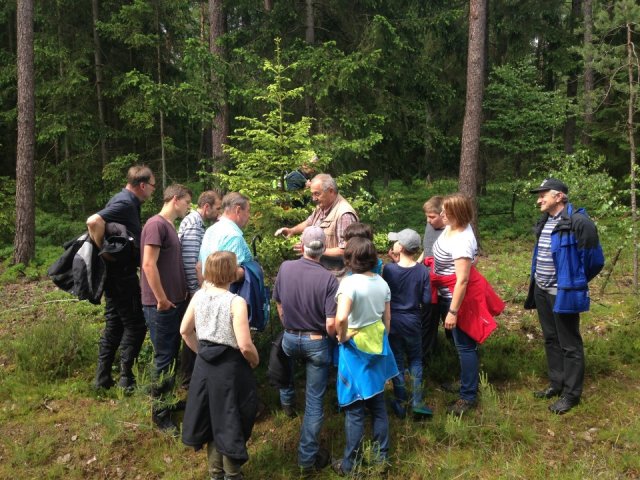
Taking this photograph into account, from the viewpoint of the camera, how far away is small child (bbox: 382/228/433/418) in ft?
14.6

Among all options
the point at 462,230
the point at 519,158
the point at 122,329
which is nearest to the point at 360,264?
the point at 462,230

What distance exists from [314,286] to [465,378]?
199 centimetres

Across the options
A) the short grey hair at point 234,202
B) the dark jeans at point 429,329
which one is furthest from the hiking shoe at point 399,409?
the short grey hair at point 234,202

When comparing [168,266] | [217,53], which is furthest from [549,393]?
[217,53]

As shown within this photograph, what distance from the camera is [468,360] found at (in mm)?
4574

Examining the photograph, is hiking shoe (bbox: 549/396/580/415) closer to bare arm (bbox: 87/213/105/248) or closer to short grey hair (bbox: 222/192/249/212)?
short grey hair (bbox: 222/192/249/212)

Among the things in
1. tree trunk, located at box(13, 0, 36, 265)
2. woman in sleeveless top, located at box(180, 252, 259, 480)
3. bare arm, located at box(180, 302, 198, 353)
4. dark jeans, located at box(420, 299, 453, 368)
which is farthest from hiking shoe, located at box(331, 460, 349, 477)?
tree trunk, located at box(13, 0, 36, 265)

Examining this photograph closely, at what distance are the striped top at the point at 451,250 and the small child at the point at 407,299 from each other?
297mm

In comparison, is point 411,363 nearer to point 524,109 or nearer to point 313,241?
point 313,241

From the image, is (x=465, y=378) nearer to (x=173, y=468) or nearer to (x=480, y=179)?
(x=173, y=468)

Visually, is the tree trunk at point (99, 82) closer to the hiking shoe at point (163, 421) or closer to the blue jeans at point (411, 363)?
the hiking shoe at point (163, 421)

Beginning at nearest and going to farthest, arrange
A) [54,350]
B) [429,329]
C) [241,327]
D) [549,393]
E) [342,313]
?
[241,327]
[342,313]
[549,393]
[429,329]
[54,350]

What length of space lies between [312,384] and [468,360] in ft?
5.49

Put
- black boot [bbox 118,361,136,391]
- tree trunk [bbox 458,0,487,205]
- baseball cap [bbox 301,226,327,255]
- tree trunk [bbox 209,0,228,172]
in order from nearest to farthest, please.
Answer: baseball cap [bbox 301,226,327,255] → black boot [bbox 118,361,136,391] → tree trunk [bbox 209,0,228,172] → tree trunk [bbox 458,0,487,205]
